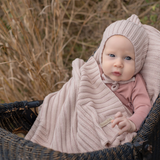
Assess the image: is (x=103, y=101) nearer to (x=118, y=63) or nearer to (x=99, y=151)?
(x=118, y=63)

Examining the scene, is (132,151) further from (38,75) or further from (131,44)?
(38,75)

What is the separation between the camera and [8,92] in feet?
5.77

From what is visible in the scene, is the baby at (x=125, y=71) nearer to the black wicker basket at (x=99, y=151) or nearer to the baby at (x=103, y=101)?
the baby at (x=103, y=101)

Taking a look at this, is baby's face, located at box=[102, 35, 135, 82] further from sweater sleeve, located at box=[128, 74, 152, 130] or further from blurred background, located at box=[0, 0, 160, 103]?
blurred background, located at box=[0, 0, 160, 103]

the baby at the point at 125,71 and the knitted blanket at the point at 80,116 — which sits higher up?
the baby at the point at 125,71

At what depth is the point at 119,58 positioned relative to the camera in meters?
1.12

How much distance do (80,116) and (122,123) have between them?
1.04 feet

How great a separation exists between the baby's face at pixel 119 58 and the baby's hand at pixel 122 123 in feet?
0.95

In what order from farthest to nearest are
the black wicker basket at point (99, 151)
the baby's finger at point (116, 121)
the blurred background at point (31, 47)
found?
the blurred background at point (31, 47) → the baby's finger at point (116, 121) → the black wicker basket at point (99, 151)

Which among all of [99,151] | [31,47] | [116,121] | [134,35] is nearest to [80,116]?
[116,121]

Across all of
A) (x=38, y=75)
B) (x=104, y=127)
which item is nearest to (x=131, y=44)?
(x=104, y=127)

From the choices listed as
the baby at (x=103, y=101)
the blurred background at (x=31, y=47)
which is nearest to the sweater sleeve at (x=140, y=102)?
the baby at (x=103, y=101)

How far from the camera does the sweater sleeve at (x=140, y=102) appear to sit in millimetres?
1022

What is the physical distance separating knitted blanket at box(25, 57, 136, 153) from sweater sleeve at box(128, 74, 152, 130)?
0.08m
